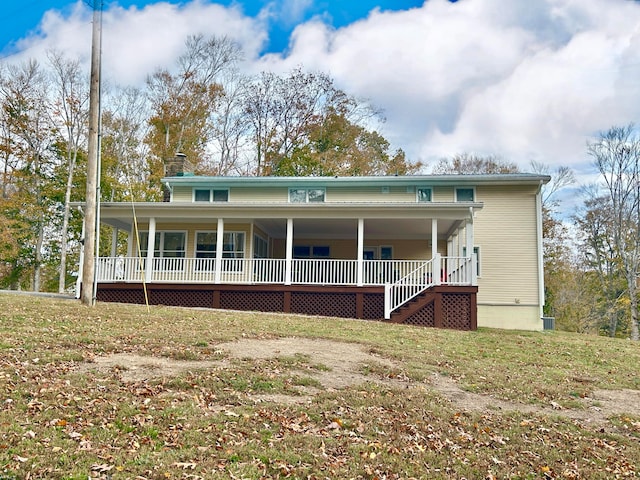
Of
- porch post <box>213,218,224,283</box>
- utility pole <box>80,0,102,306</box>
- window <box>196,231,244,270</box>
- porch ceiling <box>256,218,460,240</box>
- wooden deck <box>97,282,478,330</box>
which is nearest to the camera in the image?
utility pole <box>80,0,102,306</box>

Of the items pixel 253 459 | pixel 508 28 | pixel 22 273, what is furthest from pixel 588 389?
pixel 22 273

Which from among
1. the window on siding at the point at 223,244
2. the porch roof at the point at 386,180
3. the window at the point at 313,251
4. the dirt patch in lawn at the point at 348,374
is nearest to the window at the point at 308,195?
the porch roof at the point at 386,180

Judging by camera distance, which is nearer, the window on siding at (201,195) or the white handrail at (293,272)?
the white handrail at (293,272)

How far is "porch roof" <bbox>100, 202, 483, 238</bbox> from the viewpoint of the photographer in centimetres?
1666

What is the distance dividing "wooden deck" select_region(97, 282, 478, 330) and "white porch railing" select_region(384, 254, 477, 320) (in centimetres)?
24

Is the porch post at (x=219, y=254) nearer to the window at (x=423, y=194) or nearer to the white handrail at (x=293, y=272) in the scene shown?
the white handrail at (x=293, y=272)

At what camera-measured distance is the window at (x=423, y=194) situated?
20938 millimetres

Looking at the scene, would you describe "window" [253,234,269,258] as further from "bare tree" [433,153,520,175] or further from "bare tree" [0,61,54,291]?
"bare tree" [433,153,520,175]

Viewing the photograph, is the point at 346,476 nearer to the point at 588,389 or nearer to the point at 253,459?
the point at 253,459

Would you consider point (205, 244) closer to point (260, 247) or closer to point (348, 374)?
point (260, 247)

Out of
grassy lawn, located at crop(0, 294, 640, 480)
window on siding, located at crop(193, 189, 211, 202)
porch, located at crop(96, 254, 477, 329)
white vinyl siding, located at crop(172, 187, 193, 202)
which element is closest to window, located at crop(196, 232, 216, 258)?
porch, located at crop(96, 254, 477, 329)

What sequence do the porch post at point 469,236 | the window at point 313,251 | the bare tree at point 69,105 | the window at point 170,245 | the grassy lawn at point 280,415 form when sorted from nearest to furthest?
the grassy lawn at point 280,415 → the porch post at point 469,236 → the window at point 170,245 → the window at point 313,251 → the bare tree at point 69,105

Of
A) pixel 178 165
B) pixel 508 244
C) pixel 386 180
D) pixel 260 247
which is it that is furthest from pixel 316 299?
pixel 178 165

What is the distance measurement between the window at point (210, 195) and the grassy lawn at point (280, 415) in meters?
12.0
